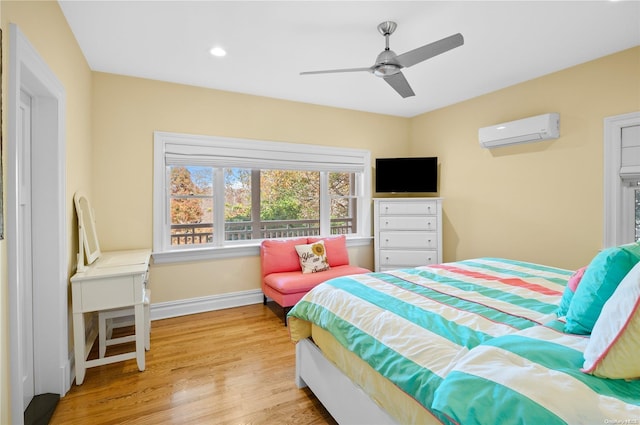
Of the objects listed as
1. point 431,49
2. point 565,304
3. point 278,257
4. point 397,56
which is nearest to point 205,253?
point 278,257

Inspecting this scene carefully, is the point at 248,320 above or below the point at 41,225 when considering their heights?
below

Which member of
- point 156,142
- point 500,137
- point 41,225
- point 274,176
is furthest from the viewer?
point 274,176

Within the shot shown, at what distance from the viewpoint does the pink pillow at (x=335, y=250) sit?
3.98 m

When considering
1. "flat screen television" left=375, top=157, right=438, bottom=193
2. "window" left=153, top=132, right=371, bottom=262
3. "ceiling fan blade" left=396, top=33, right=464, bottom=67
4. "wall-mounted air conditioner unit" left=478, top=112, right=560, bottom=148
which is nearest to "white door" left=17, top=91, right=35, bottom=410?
"window" left=153, top=132, right=371, bottom=262

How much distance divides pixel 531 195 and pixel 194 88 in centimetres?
392

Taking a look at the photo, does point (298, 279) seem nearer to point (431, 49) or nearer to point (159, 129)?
point (159, 129)

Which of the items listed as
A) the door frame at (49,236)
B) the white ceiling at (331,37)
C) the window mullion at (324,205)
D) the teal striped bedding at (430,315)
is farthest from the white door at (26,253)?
the window mullion at (324,205)

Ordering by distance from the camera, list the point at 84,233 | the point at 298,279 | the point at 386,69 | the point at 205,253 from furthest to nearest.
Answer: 1. the point at 205,253
2. the point at 298,279
3. the point at 84,233
4. the point at 386,69

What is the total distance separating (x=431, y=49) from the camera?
2.09 metres

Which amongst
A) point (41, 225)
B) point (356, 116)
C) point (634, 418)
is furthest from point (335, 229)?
point (634, 418)

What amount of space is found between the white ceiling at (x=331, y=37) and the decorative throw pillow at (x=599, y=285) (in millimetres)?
1845

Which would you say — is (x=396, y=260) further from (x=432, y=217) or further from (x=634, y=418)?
(x=634, y=418)

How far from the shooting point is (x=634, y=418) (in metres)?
0.75

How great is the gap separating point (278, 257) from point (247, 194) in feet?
3.02
